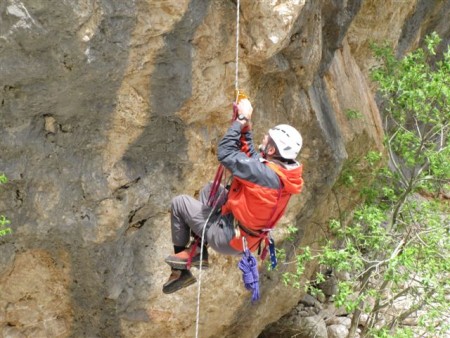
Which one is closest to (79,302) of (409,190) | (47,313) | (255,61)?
(47,313)

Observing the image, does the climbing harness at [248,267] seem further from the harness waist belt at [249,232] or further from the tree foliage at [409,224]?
the tree foliage at [409,224]

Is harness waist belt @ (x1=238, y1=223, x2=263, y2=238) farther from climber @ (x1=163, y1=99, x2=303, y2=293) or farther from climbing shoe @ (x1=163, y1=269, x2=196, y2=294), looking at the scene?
climbing shoe @ (x1=163, y1=269, x2=196, y2=294)

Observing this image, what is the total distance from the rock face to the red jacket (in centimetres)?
156

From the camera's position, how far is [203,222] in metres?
5.55

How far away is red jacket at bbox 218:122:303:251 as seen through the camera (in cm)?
499

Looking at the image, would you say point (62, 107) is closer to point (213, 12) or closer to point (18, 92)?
point (18, 92)

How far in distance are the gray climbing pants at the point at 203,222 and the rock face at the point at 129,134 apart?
1.36 m

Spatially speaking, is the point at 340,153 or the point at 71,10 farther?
the point at 340,153

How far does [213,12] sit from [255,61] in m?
0.75

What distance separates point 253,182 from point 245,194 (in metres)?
0.22

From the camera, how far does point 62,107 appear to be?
618 cm

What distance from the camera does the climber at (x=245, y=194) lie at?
16.5 ft

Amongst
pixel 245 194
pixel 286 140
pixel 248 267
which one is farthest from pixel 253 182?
pixel 248 267

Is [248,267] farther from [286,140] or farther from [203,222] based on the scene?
[286,140]
